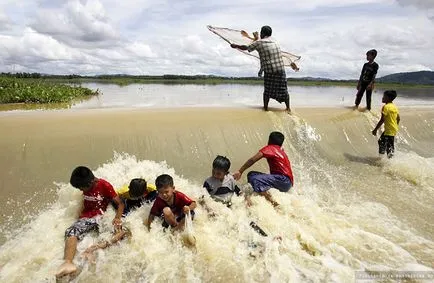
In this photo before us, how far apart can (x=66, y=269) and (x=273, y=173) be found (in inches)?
118

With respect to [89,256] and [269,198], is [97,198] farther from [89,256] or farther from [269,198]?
[269,198]

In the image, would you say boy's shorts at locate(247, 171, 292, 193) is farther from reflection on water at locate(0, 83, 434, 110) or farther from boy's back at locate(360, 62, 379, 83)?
boy's back at locate(360, 62, 379, 83)

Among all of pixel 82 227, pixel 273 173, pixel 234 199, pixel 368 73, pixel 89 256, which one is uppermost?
pixel 368 73

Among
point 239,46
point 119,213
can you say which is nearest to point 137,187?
point 119,213

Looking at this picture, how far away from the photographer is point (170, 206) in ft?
14.9

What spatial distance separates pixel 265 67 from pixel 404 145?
417 centimetres

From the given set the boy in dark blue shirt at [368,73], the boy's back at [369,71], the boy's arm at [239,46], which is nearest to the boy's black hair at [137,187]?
the boy's arm at [239,46]

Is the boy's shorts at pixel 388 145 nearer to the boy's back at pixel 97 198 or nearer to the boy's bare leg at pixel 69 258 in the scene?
the boy's back at pixel 97 198

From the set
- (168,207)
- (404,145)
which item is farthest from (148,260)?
(404,145)

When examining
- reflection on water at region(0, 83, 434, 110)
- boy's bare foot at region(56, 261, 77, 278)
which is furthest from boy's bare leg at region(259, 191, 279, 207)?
reflection on water at region(0, 83, 434, 110)

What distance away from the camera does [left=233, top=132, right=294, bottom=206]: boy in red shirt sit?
539 cm

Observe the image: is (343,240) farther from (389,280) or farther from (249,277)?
(249,277)

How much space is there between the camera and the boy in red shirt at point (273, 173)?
17.7 ft

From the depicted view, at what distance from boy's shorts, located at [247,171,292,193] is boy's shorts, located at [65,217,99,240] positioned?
2.16 m
